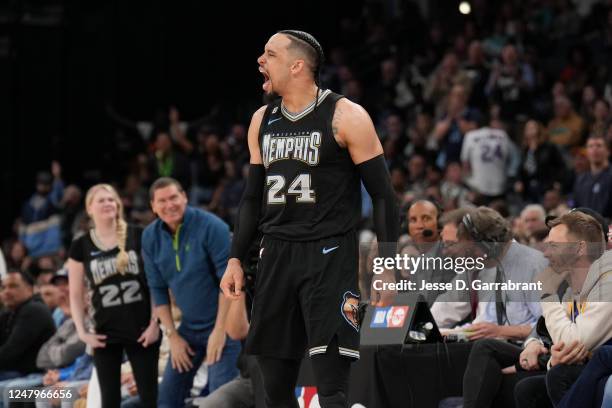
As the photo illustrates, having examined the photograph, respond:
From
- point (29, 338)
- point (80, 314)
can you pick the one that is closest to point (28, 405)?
point (80, 314)

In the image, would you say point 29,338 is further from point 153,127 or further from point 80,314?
point 153,127

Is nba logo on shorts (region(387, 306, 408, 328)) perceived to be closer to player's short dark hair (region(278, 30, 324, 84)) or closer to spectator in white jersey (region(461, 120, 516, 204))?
player's short dark hair (region(278, 30, 324, 84))

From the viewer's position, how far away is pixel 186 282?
7020 mm

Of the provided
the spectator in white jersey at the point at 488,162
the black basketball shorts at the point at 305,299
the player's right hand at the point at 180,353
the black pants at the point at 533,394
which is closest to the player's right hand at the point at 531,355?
the black pants at the point at 533,394

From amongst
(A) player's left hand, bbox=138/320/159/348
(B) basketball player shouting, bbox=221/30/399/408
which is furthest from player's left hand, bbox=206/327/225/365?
(B) basketball player shouting, bbox=221/30/399/408

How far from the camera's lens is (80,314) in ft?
24.2

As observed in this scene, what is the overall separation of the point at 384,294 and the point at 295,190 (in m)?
1.46

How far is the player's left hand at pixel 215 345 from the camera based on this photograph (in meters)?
6.74

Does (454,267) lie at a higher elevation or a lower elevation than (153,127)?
lower

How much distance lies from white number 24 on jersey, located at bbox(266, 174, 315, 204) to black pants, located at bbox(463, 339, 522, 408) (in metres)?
1.67

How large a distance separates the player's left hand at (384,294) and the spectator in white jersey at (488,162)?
6171mm

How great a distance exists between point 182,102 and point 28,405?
1156 centimetres

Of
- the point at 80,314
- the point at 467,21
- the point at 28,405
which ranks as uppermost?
the point at 467,21

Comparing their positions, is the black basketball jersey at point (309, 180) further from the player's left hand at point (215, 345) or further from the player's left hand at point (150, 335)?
the player's left hand at point (150, 335)
